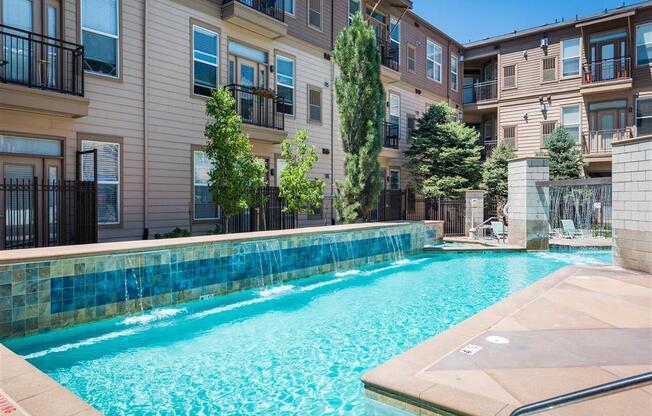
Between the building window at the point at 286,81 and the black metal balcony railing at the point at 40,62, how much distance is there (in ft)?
23.3

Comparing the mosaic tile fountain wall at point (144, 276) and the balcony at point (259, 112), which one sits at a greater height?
the balcony at point (259, 112)

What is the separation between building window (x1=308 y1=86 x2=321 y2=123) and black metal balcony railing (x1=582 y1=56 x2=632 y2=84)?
46.8 feet

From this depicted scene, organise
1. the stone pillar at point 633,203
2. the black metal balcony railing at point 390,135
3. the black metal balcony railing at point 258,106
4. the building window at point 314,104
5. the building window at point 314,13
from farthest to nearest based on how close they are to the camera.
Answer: the black metal balcony railing at point 390,135
the building window at point 314,104
the building window at point 314,13
the black metal balcony railing at point 258,106
the stone pillar at point 633,203

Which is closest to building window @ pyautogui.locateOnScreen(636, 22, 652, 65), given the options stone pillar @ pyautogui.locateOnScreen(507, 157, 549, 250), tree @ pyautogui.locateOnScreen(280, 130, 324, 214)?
stone pillar @ pyautogui.locateOnScreen(507, 157, 549, 250)

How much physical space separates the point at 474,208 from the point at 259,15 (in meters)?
10.7

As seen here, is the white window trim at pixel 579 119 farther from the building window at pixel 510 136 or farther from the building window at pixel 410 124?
the building window at pixel 410 124

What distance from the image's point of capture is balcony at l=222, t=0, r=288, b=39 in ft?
43.4

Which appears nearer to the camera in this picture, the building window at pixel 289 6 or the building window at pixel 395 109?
the building window at pixel 289 6

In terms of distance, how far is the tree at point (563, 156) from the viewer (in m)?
20.2

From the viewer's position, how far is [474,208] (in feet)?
56.8

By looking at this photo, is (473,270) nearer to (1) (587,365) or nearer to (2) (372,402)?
(1) (587,365)

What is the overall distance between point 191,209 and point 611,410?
11.3 meters

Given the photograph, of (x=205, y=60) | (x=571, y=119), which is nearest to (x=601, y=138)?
(x=571, y=119)

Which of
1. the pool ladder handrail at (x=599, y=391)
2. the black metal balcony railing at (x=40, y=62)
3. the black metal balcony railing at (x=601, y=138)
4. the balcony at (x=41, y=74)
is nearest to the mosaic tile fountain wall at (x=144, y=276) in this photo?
the balcony at (x=41, y=74)
